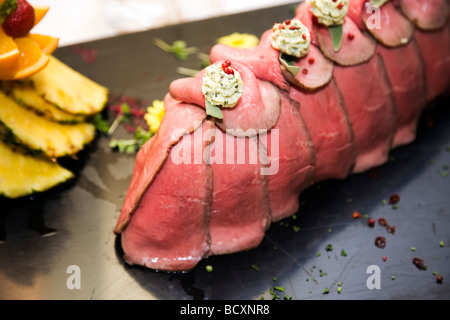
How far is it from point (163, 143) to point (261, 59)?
67 cm

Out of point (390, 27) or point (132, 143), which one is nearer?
point (390, 27)

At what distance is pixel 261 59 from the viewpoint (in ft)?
8.36

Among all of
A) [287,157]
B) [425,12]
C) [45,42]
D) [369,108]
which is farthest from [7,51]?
[425,12]

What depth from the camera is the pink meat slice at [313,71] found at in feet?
8.44

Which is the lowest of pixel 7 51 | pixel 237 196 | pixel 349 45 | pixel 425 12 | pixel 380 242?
pixel 380 242

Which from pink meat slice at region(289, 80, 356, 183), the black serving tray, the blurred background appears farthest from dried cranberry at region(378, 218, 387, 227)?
the blurred background

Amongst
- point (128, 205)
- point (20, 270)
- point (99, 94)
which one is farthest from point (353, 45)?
point (20, 270)

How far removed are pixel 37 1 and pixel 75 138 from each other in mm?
2533

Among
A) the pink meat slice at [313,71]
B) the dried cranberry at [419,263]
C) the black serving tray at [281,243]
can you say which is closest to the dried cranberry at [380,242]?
the black serving tray at [281,243]

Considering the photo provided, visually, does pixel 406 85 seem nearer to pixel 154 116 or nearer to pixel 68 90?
pixel 154 116

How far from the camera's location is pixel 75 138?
320cm

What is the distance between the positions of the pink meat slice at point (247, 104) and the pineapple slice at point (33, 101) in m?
1.00

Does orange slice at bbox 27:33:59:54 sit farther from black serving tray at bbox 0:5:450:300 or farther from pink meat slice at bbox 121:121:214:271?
pink meat slice at bbox 121:121:214:271
